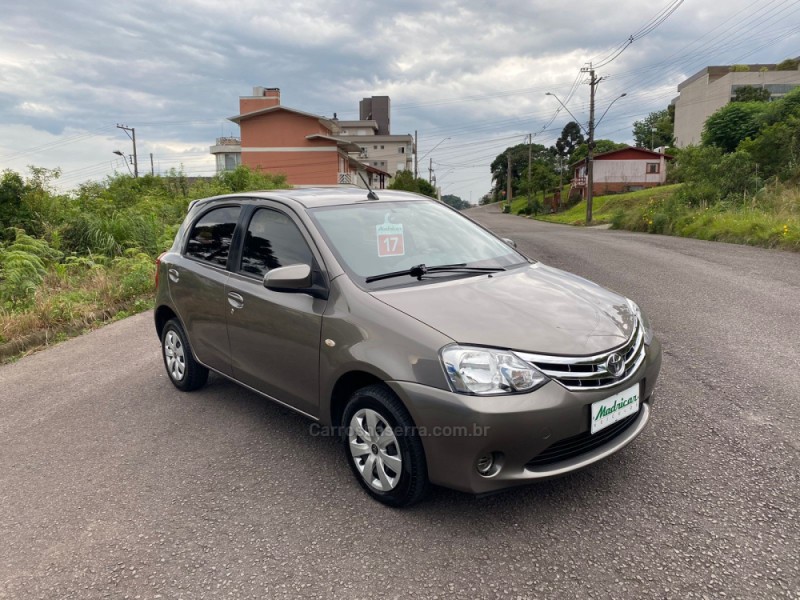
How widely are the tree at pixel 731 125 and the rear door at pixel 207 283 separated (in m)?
45.1

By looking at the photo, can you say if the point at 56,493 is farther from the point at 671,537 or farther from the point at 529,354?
the point at 671,537

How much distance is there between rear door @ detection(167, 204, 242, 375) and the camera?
411 centimetres

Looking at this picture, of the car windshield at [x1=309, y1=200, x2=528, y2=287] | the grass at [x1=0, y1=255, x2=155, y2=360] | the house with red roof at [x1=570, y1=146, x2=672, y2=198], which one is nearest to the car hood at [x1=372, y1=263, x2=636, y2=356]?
the car windshield at [x1=309, y1=200, x2=528, y2=287]

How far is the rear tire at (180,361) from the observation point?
471 centimetres

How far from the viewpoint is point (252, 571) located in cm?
251

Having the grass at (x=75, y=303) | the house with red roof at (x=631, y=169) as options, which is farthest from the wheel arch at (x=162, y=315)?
the house with red roof at (x=631, y=169)

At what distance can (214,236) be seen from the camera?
4391mm

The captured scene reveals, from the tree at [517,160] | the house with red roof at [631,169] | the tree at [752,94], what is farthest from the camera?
the tree at [517,160]

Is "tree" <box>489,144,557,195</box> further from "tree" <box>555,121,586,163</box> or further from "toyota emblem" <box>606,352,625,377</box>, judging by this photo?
"toyota emblem" <box>606,352,625,377</box>

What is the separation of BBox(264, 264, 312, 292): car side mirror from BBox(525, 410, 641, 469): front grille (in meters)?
1.55

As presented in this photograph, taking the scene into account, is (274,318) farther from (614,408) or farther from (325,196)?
(614,408)

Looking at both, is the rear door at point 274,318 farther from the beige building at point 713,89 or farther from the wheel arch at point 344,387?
the beige building at point 713,89

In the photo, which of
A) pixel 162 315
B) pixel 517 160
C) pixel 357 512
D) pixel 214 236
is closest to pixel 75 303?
pixel 162 315

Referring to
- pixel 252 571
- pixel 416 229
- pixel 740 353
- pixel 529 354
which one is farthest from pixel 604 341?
pixel 740 353
